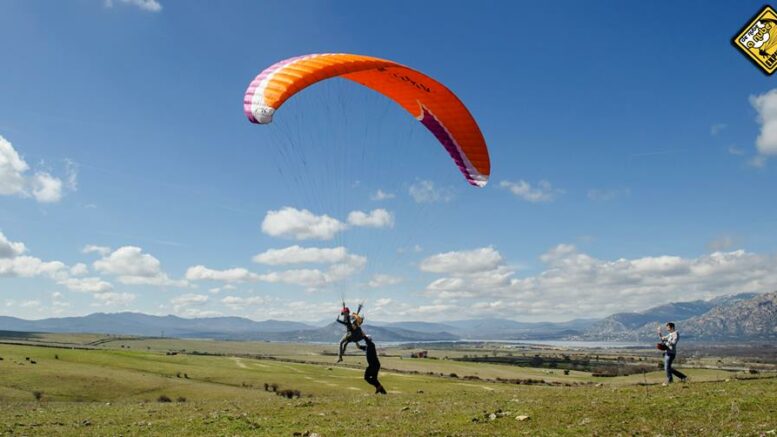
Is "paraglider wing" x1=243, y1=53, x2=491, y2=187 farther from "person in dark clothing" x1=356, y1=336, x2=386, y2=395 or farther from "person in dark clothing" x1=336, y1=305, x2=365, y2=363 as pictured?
"person in dark clothing" x1=356, y1=336, x2=386, y2=395

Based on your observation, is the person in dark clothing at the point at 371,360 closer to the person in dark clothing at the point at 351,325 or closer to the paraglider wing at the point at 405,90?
the person in dark clothing at the point at 351,325

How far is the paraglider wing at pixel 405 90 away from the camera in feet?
65.0

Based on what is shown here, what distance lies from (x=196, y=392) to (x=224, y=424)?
34.5 metres

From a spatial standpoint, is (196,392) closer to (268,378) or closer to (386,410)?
(268,378)

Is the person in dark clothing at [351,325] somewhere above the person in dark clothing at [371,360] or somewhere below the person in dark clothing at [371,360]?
above

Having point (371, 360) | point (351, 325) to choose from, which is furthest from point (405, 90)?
point (371, 360)

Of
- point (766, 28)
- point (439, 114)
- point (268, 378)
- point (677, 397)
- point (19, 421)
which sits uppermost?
A: point (439, 114)

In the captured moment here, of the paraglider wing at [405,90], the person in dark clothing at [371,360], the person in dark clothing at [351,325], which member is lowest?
the person in dark clothing at [371,360]

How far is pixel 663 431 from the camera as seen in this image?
1199cm

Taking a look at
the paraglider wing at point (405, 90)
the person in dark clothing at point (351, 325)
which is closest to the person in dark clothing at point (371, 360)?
the person in dark clothing at point (351, 325)

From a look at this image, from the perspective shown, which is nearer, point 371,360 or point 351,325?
point 351,325

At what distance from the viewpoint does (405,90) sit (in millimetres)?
25781

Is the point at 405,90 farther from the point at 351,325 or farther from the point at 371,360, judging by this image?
the point at 371,360

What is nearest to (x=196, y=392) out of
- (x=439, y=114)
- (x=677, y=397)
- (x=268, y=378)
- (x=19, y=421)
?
(x=268, y=378)
